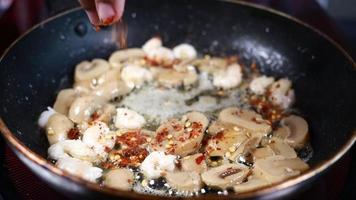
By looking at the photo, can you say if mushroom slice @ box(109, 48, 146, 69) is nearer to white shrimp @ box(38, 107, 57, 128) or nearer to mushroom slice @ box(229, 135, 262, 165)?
white shrimp @ box(38, 107, 57, 128)

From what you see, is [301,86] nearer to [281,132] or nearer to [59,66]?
[281,132]

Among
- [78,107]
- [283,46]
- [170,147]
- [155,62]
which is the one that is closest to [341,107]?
[283,46]

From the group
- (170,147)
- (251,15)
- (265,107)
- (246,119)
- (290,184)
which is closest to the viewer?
(290,184)

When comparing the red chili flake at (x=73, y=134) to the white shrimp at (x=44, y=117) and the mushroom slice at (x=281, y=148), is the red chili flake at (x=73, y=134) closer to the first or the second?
the white shrimp at (x=44, y=117)

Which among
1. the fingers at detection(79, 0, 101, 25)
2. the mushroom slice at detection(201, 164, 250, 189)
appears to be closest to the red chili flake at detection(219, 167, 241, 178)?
the mushroom slice at detection(201, 164, 250, 189)

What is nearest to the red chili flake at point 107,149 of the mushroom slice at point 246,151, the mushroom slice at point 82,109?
the mushroom slice at point 82,109

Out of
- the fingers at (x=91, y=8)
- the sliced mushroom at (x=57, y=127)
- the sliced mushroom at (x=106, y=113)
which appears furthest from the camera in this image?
the sliced mushroom at (x=106, y=113)

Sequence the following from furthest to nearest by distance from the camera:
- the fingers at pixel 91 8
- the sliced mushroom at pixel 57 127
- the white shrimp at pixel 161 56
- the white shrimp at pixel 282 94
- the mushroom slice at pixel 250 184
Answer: the white shrimp at pixel 161 56 → the white shrimp at pixel 282 94 → the sliced mushroom at pixel 57 127 → the mushroom slice at pixel 250 184 → the fingers at pixel 91 8
